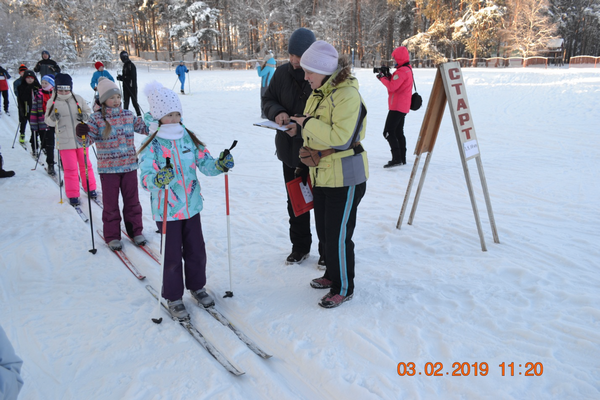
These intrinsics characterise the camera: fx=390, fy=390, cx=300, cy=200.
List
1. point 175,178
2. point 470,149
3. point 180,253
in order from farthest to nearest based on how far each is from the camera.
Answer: point 470,149 < point 180,253 < point 175,178

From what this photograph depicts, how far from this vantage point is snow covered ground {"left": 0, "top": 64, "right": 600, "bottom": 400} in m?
2.49

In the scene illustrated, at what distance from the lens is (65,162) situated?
224 inches

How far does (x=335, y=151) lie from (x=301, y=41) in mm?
1126

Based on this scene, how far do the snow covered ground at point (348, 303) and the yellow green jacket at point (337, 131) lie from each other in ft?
3.63

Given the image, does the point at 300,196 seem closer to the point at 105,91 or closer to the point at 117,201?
the point at 117,201

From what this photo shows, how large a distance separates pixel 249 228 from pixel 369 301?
7.04 ft

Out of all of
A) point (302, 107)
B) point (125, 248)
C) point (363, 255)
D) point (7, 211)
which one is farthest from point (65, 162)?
point (363, 255)

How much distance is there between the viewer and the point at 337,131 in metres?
2.82

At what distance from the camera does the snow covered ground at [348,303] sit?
249 cm

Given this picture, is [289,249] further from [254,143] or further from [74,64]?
[74,64]

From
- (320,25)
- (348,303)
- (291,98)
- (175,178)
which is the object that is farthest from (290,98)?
(320,25)

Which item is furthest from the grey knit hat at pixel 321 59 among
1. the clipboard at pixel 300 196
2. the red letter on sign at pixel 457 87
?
the red letter on sign at pixel 457 87

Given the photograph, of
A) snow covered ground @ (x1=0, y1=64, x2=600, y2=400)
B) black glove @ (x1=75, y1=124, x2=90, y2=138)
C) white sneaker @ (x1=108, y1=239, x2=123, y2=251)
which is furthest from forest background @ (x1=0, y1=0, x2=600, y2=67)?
white sneaker @ (x1=108, y1=239, x2=123, y2=251)

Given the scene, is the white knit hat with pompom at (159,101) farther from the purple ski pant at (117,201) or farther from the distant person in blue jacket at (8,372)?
the distant person in blue jacket at (8,372)
